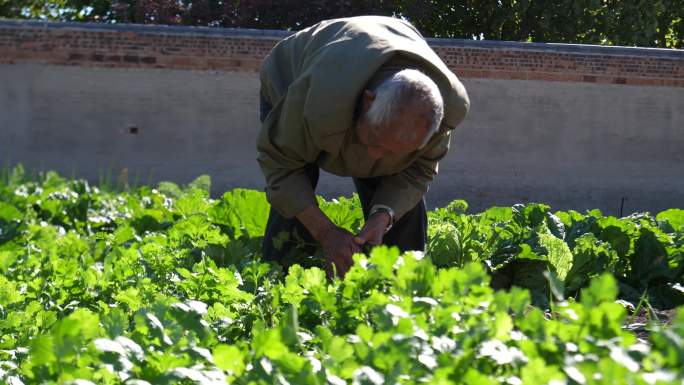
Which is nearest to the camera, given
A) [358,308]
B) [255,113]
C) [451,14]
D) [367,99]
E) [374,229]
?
[358,308]

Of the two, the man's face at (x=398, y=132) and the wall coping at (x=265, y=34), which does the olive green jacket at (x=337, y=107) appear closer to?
the man's face at (x=398, y=132)

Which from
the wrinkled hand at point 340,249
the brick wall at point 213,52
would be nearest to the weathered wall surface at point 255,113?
the brick wall at point 213,52

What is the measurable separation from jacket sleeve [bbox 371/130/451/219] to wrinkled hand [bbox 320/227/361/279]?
32 centimetres

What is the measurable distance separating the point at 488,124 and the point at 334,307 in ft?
44.0

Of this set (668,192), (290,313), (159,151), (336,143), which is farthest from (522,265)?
(668,192)

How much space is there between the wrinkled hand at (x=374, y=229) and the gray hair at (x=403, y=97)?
0.75 metres

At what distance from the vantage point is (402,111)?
329 centimetres

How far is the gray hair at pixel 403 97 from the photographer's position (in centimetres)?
329

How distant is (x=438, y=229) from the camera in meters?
4.70

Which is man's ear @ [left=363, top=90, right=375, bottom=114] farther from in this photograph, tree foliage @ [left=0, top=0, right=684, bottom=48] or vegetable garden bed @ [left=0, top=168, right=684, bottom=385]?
tree foliage @ [left=0, top=0, right=684, bottom=48]

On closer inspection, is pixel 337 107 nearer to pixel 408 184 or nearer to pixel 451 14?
pixel 408 184

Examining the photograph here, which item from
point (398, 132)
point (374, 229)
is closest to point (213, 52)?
point (374, 229)

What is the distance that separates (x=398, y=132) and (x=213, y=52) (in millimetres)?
11673

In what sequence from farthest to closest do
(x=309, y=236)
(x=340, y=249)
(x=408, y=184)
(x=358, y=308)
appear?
(x=309, y=236) < (x=408, y=184) < (x=340, y=249) < (x=358, y=308)
